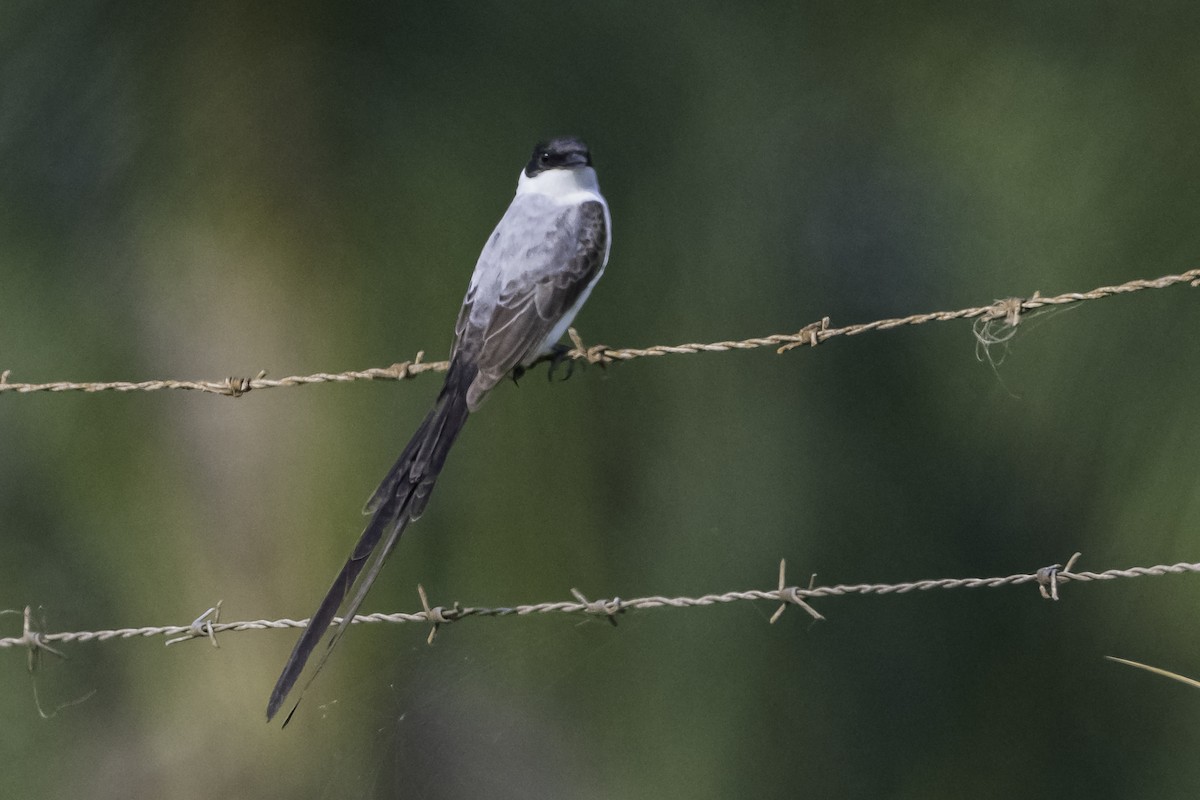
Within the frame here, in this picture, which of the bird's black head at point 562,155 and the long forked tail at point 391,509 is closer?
the long forked tail at point 391,509

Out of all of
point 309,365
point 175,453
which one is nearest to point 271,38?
point 309,365

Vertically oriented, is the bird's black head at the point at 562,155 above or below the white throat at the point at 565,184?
above

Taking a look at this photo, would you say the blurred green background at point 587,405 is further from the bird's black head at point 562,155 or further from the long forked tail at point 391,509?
the long forked tail at point 391,509

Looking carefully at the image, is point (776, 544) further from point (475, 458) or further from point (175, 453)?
point (175, 453)

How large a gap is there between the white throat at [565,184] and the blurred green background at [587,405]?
22.8 inches

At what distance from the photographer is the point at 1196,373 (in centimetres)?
402

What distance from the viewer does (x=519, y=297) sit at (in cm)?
427

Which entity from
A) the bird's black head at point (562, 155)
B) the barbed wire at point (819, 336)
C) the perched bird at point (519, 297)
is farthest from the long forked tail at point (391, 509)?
the bird's black head at point (562, 155)

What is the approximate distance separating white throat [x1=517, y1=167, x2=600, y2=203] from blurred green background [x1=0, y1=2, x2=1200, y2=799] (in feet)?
1.90

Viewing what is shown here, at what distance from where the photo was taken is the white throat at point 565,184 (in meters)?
4.72

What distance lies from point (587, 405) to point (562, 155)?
115 centimetres

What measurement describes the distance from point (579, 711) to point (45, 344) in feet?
8.61

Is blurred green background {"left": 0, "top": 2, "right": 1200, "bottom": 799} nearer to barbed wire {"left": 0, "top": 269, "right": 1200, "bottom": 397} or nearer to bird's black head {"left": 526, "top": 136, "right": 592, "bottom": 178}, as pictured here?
bird's black head {"left": 526, "top": 136, "right": 592, "bottom": 178}

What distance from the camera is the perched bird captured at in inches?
142
